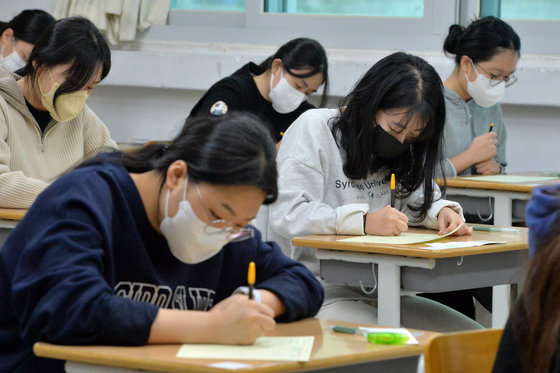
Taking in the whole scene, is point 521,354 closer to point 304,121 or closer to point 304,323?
point 304,323

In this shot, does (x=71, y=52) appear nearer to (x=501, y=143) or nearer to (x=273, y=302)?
(x=273, y=302)

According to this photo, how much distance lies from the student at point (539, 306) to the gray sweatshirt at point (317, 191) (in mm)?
1295

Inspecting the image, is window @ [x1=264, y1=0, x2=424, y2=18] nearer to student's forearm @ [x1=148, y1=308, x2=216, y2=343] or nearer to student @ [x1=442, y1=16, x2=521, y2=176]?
student @ [x1=442, y1=16, x2=521, y2=176]

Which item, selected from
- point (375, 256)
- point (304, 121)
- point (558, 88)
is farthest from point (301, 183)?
point (558, 88)

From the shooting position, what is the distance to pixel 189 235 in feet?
5.15

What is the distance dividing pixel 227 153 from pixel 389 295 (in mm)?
878

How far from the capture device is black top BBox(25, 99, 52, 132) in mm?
3033

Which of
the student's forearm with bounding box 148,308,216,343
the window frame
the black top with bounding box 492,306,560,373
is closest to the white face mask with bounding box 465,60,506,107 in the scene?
the window frame

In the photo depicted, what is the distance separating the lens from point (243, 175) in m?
1.50

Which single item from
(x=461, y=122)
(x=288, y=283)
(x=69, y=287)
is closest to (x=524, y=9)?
(x=461, y=122)

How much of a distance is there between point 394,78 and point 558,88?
2.29 meters

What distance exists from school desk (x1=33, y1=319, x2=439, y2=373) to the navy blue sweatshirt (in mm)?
37

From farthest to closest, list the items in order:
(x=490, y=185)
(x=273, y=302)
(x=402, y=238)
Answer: (x=490, y=185) < (x=402, y=238) < (x=273, y=302)

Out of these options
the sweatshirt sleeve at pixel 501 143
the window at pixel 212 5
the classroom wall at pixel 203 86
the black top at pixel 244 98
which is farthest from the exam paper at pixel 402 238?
the window at pixel 212 5
